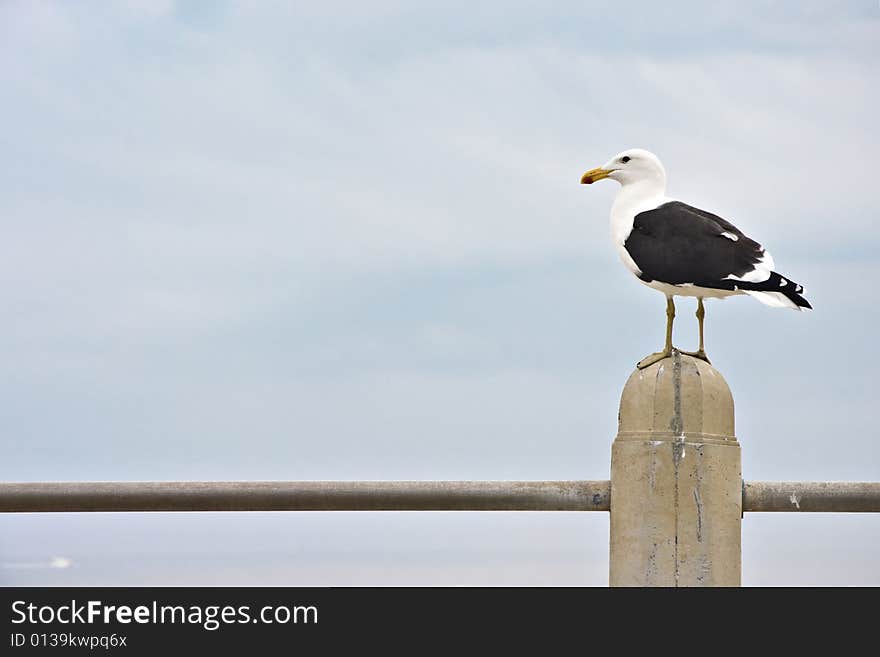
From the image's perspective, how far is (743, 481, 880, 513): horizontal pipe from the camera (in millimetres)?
6012

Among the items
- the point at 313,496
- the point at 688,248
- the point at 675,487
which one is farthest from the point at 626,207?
the point at 313,496

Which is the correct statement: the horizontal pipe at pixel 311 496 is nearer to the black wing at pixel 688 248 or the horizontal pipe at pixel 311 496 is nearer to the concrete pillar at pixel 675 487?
the concrete pillar at pixel 675 487

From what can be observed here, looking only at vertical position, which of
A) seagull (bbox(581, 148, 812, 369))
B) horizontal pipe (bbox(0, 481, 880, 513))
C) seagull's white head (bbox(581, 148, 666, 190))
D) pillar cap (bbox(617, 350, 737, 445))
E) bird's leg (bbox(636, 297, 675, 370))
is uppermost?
seagull's white head (bbox(581, 148, 666, 190))

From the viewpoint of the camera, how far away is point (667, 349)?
625 centimetres

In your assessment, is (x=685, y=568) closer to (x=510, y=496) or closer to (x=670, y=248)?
(x=510, y=496)

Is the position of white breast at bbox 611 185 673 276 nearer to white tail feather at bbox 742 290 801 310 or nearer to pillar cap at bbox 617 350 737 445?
white tail feather at bbox 742 290 801 310

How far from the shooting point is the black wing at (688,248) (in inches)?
262

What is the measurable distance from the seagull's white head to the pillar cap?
186cm

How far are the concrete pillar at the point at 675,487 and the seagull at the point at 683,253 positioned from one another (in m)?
0.32

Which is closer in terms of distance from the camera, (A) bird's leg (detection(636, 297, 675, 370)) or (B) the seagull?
(A) bird's leg (detection(636, 297, 675, 370))

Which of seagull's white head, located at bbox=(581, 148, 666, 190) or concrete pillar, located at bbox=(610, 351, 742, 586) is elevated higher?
seagull's white head, located at bbox=(581, 148, 666, 190)

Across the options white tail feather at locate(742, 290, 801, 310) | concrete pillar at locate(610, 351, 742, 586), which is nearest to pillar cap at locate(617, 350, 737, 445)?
concrete pillar at locate(610, 351, 742, 586)

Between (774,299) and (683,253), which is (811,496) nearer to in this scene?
(774,299)

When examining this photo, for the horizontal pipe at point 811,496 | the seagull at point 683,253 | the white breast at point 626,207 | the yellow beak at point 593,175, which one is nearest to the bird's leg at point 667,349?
the seagull at point 683,253
